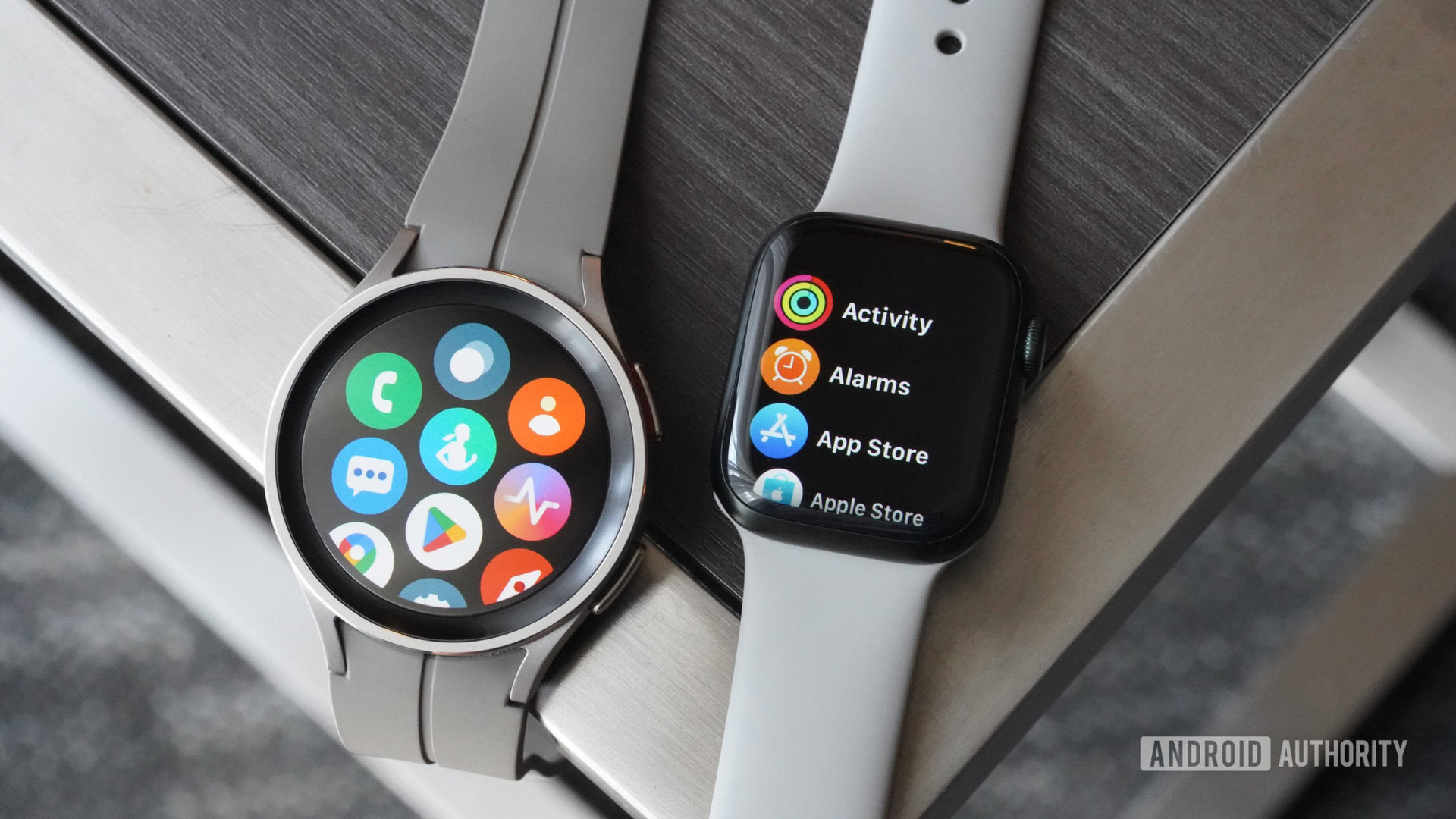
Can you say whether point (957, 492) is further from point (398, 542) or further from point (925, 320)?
point (398, 542)

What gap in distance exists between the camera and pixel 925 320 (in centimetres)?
34

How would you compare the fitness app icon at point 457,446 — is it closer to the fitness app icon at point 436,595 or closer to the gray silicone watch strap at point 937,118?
the fitness app icon at point 436,595

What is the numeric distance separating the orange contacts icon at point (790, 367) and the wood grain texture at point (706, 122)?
39 millimetres

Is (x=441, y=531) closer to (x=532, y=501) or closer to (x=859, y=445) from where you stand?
(x=532, y=501)

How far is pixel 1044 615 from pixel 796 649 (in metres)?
0.09

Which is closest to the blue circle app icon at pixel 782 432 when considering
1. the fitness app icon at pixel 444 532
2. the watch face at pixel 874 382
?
the watch face at pixel 874 382

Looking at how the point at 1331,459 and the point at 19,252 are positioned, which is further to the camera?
the point at 1331,459

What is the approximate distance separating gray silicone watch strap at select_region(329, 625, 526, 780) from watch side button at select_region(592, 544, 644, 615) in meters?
0.03

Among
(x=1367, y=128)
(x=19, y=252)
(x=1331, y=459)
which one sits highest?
(x=1367, y=128)

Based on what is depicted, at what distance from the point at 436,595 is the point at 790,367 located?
143 millimetres

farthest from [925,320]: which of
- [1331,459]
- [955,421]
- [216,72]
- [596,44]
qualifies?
[1331,459]

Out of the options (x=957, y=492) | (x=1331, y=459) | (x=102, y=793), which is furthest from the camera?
(x=1331, y=459)

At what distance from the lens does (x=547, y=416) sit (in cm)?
34

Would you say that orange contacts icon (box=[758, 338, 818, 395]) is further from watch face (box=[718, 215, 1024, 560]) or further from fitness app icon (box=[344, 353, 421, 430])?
fitness app icon (box=[344, 353, 421, 430])
